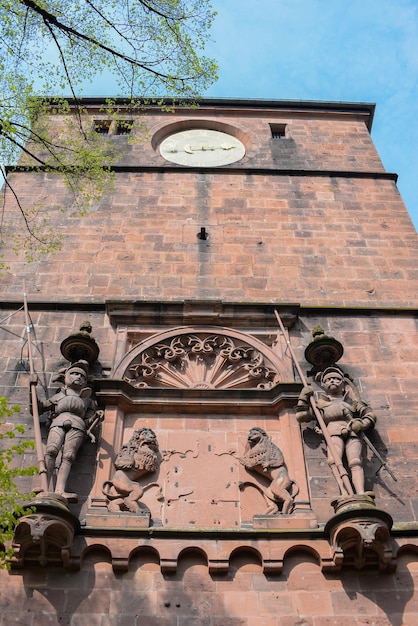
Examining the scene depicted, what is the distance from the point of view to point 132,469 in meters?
7.68

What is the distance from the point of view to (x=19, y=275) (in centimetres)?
1073

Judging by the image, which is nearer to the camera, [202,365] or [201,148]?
[202,365]

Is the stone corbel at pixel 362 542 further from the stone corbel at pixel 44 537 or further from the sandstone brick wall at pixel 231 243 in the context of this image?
the sandstone brick wall at pixel 231 243

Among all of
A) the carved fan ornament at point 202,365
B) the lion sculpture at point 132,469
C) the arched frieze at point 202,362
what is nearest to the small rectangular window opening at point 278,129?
the arched frieze at point 202,362

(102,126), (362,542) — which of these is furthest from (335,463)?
(102,126)

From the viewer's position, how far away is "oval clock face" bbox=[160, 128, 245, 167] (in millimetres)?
14414

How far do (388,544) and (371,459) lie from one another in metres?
1.39

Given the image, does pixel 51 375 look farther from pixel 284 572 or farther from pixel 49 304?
pixel 284 572

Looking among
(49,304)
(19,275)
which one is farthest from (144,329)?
(19,275)

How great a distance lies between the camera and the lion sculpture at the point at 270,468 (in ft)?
24.2

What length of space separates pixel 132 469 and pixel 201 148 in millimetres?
8799

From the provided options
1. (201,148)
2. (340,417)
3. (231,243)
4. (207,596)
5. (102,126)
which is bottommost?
(207,596)

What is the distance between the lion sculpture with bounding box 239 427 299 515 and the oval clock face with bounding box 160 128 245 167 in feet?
24.4

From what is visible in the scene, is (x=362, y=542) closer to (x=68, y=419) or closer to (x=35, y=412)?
(x=68, y=419)
